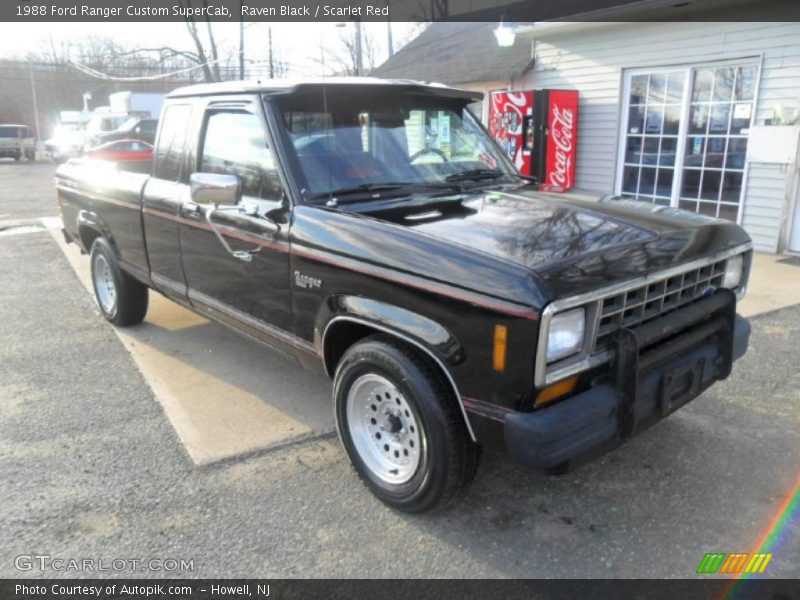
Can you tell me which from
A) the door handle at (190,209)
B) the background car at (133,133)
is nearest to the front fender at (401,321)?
the door handle at (190,209)

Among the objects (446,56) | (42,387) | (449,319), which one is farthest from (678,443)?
(446,56)

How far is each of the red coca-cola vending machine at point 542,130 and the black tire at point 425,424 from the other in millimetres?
8209

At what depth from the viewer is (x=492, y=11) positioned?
602 inches

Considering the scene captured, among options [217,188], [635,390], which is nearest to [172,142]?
[217,188]

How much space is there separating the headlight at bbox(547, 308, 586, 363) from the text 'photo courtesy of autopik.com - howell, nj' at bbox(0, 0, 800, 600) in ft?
0.05

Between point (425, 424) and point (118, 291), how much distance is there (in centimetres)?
381

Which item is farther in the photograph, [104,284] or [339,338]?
[104,284]

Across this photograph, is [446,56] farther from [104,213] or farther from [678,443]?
[678,443]

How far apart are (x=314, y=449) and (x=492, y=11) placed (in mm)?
14348

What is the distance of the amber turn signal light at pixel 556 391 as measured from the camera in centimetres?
246

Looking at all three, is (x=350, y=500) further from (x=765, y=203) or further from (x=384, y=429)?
(x=765, y=203)

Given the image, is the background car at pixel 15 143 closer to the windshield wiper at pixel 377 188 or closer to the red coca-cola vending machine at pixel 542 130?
the red coca-cola vending machine at pixel 542 130

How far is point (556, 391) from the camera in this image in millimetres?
2518

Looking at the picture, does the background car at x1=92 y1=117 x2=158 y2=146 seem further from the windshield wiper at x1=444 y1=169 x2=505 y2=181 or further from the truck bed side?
the windshield wiper at x1=444 y1=169 x2=505 y2=181
